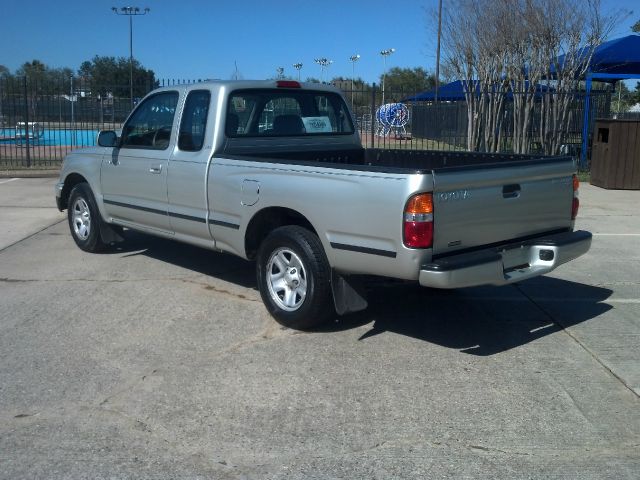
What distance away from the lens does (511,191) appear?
5613 millimetres

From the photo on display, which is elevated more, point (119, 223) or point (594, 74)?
point (594, 74)

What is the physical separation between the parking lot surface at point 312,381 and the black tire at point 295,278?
0.58ft

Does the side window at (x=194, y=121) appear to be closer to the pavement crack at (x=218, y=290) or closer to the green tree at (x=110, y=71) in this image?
the pavement crack at (x=218, y=290)

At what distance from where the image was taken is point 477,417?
14.9 ft

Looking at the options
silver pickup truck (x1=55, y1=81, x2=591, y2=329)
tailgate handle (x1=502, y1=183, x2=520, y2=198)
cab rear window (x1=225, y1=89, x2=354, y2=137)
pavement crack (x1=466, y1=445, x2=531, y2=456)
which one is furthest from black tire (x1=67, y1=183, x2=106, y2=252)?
pavement crack (x1=466, y1=445, x2=531, y2=456)

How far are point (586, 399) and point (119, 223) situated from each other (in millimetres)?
5312

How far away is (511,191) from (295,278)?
71.6 inches

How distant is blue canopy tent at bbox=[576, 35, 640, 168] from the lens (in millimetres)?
18500

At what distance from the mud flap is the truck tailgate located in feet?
2.84

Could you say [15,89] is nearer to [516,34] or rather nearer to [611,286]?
[516,34]

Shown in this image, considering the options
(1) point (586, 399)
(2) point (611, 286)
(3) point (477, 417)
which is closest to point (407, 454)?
(3) point (477, 417)

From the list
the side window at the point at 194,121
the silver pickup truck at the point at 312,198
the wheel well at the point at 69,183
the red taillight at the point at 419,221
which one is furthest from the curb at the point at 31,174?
the red taillight at the point at 419,221

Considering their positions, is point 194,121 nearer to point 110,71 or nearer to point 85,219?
point 85,219

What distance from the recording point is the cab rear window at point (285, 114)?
6.96 metres
